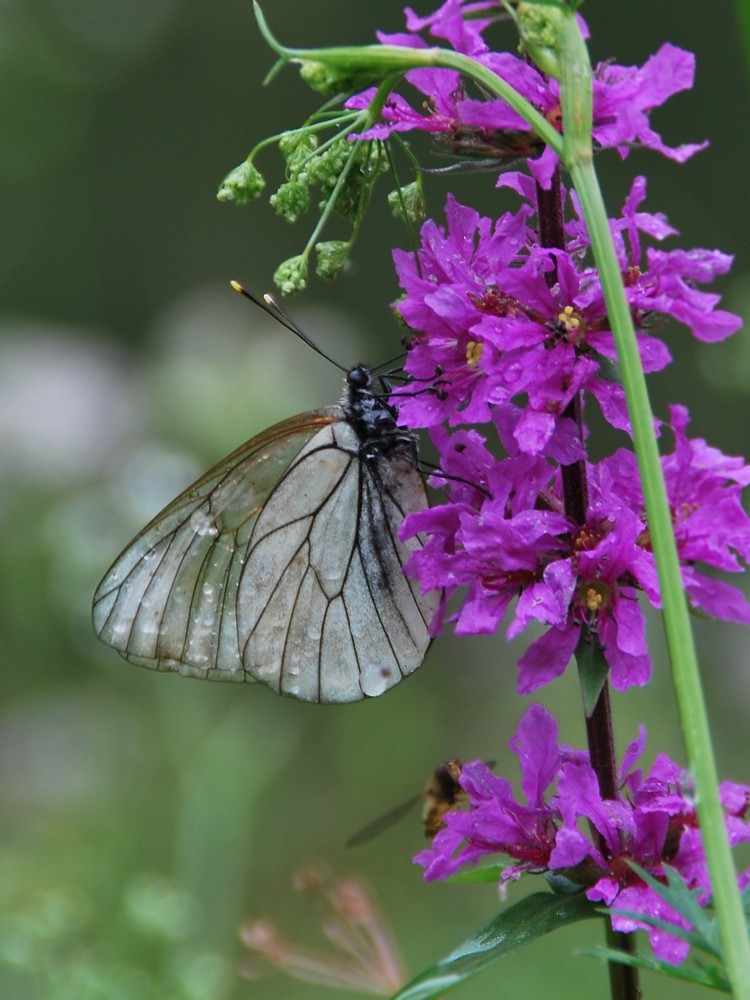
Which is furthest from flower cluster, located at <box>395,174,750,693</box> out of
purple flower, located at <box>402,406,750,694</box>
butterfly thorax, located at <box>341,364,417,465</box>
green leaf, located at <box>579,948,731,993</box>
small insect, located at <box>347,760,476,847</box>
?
butterfly thorax, located at <box>341,364,417,465</box>

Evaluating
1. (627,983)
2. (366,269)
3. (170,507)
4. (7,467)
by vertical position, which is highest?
(366,269)

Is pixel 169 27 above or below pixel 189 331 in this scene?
above

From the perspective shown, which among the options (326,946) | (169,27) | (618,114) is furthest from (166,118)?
(618,114)

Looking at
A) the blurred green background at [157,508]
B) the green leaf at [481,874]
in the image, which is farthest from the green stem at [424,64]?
the blurred green background at [157,508]

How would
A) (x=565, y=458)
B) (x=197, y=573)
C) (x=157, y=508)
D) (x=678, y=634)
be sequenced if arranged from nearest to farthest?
(x=678, y=634) < (x=565, y=458) < (x=197, y=573) < (x=157, y=508)

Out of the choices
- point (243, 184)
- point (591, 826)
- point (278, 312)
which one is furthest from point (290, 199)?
point (278, 312)

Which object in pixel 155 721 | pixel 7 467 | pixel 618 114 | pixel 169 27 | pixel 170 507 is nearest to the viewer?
pixel 618 114

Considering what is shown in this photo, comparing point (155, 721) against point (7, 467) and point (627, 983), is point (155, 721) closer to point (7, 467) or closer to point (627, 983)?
point (7, 467)

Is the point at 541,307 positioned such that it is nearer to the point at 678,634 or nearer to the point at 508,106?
the point at 508,106
